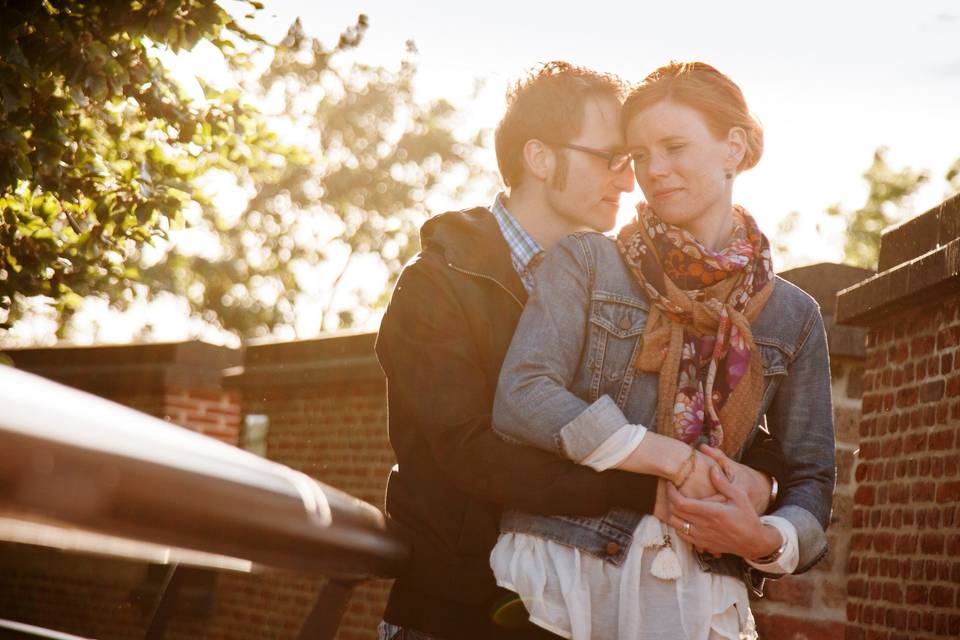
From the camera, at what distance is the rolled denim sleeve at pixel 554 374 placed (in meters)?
2.44

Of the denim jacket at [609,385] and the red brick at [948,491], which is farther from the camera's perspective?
the red brick at [948,491]

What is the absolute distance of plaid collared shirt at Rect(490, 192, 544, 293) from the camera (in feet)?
9.90

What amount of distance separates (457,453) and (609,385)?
370 millimetres

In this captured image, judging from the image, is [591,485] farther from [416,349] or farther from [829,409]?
[829,409]

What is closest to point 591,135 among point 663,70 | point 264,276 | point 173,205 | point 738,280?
point 663,70

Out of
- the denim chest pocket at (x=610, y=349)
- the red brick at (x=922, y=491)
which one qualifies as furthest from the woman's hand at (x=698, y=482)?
the red brick at (x=922, y=491)

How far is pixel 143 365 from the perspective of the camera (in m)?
14.4

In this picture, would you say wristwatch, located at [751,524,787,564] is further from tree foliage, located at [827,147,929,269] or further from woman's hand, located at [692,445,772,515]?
tree foliage, located at [827,147,929,269]

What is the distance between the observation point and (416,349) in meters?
2.72

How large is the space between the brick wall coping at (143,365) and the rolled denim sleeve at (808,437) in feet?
38.6

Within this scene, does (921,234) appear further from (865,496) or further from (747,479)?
(747,479)

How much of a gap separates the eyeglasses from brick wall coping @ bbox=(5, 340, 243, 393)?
37.0 feet

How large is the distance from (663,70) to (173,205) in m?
3.85

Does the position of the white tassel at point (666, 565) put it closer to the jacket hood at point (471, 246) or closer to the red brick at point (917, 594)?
the jacket hood at point (471, 246)
